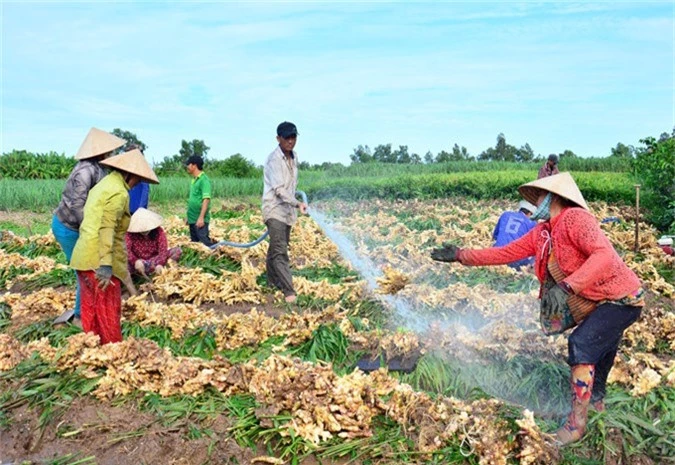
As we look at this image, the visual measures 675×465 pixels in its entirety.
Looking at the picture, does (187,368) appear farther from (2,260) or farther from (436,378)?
(2,260)

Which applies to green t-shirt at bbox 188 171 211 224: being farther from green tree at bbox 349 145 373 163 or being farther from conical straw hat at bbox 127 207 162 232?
green tree at bbox 349 145 373 163

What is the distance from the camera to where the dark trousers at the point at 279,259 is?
642 cm

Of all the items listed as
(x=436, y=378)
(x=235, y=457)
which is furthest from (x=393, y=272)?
(x=235, y=457)

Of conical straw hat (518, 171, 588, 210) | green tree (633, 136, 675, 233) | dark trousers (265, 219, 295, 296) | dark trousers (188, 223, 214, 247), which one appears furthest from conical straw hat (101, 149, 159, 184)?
green tree (633, 136, 675, 233)

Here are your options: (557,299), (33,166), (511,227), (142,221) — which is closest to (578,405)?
(557,299)

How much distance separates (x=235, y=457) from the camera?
11.2ft

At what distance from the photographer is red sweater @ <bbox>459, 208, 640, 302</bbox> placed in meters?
3.49

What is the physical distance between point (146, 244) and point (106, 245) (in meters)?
2.51

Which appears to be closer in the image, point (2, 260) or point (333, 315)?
point (333, 315)

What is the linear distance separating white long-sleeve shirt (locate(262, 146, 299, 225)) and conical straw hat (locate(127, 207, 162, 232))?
1.24 m

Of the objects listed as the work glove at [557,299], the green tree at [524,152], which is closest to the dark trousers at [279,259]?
the work glove at [557,299]

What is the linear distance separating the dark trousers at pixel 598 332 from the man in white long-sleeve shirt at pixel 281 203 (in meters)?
3.25

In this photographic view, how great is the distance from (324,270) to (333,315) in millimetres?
2279

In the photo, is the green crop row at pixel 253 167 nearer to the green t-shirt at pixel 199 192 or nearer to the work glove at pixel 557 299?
the green t-shirt at pixel 199 192
